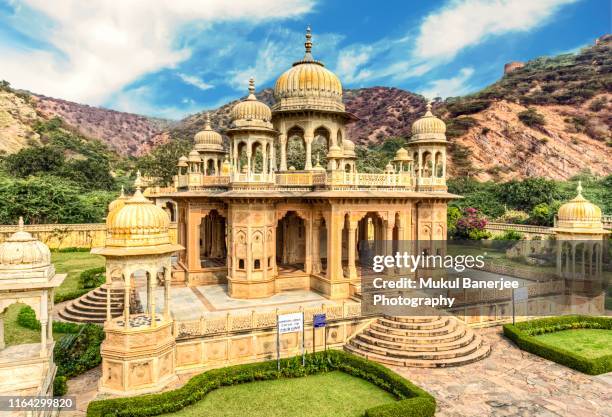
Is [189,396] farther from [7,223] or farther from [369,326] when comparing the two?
[7,223]

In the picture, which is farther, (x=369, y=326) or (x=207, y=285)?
(x=207, y=285)

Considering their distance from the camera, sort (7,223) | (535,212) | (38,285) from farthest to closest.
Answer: (535,212) → (7,223) → (38,285)

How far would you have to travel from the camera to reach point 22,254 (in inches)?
435

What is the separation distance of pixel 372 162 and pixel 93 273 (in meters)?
49.0

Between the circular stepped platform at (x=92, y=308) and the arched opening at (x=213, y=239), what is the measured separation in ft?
21.3

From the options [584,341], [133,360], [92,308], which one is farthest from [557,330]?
[92,308]

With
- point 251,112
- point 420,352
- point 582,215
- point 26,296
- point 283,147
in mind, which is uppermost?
point 251,112

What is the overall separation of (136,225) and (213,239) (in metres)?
14.4

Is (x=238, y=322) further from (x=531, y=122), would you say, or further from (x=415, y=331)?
(x=531, y=122)

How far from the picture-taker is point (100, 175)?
59.0 meters

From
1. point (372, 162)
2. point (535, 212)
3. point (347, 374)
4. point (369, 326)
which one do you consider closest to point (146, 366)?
point (347, 374)

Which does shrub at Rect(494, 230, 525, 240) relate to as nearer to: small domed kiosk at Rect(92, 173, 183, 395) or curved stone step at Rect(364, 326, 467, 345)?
curved stone step at Rect(364, 326, 467, 345)

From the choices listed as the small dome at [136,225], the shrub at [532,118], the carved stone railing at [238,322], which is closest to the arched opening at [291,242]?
the carved stone railing at [238,322]

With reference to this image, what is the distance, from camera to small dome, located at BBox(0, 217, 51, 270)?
10906 mm
